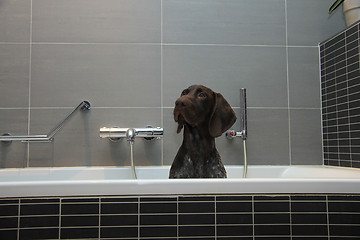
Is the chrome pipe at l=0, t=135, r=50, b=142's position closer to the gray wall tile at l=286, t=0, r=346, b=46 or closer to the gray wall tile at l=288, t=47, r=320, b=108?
the gray wall tile at l=288, t=47, r=320, b=108

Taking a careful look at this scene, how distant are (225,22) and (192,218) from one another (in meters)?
1.84

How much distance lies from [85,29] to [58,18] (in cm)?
25

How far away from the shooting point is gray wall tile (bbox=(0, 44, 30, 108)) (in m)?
2.14

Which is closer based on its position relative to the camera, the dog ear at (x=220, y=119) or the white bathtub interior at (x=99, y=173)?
the dog ear at (x=220, y=119)

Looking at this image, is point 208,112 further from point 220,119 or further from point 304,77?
point 304,77

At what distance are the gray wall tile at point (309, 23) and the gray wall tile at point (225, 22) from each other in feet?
0.27

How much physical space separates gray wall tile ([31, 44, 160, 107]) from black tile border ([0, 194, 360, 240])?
52.5 inches

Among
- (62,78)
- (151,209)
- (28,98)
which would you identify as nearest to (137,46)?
(62,78)

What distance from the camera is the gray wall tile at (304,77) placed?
89.0 inches

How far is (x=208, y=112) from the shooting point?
Result: 4.90 feet

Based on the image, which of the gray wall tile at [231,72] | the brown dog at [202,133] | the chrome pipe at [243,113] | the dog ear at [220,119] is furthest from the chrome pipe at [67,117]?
the chrome pipe at [243,113]

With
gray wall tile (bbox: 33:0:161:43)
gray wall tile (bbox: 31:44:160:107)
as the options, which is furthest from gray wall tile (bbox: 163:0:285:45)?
gray wall tile (bbox: 31:44:160:107)

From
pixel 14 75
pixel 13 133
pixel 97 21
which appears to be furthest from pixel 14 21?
pixel 13 133

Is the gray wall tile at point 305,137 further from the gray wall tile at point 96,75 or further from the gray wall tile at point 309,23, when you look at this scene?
the gray wall tile at point 96,75
